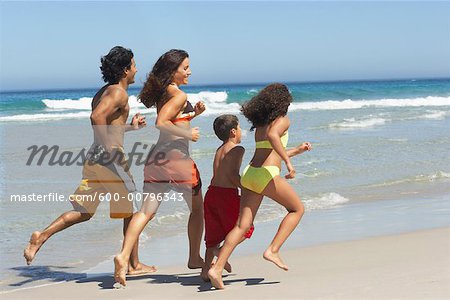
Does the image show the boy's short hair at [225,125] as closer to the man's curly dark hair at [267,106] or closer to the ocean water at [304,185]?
the man's curly dark hair at [267,106]

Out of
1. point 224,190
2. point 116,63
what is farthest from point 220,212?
point 116,63

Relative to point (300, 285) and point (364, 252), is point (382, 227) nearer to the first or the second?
point (364, 252)

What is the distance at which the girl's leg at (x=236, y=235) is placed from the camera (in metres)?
5.18

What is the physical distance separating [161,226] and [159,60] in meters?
2.74

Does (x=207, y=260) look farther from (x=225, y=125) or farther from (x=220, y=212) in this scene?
(x=225, y=125)

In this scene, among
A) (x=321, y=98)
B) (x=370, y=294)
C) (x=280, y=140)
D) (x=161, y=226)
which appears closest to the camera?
(x=370, y=294)

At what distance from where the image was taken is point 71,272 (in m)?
6.27

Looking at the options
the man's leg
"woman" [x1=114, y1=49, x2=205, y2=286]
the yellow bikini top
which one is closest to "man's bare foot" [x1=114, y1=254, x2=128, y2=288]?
"woman" [x1=114, y1=49, x2=205, y2=286]

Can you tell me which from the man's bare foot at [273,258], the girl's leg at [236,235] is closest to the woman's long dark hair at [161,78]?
the girl's leg at [236,235]

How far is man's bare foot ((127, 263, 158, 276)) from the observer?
19.5 ft

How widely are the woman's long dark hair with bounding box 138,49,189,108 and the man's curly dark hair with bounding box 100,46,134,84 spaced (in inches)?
11.3

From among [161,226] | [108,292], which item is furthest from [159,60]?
[161,226]

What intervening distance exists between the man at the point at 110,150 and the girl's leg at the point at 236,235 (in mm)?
965

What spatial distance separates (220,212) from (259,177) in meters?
0.47
